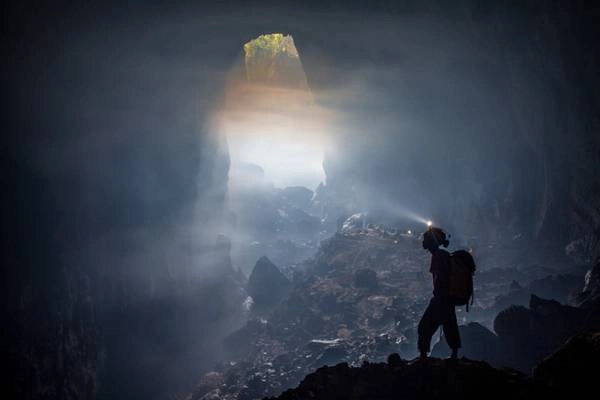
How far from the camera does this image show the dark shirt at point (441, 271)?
8.08m

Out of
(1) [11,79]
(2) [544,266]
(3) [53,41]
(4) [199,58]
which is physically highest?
(4) [199,58]

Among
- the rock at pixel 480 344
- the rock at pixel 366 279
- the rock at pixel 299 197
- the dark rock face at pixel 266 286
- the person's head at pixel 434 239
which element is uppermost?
the rock at pixel 299 197

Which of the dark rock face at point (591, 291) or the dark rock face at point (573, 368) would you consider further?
the dark rock face at point (591, 291)

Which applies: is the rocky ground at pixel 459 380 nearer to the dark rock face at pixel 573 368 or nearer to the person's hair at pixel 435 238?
the dark rock face at pixel 573 368

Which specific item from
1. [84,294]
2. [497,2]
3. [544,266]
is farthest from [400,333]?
[497,2]

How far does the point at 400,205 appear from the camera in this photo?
→ 2980 inches

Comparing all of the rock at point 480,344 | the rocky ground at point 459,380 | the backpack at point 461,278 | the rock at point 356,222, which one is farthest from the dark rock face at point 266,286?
the backpack at point 461,278

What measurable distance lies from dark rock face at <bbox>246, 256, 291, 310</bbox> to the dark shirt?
45379mm

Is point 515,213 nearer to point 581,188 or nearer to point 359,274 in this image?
point 581,188

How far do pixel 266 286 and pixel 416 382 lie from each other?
47.1m

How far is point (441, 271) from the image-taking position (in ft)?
26.9

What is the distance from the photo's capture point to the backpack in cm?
791

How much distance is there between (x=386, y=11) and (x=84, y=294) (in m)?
40.4

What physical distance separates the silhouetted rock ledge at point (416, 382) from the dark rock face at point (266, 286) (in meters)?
44.2
